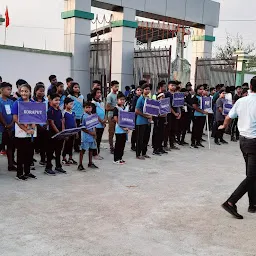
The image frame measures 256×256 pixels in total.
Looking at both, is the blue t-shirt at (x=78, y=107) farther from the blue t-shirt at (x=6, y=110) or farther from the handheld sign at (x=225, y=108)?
the handheld sign at (x=225, y=108)

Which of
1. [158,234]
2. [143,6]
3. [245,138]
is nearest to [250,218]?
[245,138]

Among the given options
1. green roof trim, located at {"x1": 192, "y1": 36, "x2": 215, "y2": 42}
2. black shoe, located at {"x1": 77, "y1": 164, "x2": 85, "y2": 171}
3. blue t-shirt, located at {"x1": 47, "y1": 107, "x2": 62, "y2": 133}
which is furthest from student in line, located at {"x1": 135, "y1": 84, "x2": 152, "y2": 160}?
green roof trim, located at {"x1": 192, "y1": 36, "x2": 215, "y2": 42}

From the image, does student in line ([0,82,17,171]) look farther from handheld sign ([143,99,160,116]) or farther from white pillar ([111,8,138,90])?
white pillar ([111,8,138,90])

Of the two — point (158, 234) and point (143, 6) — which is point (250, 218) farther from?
point (143, 6)

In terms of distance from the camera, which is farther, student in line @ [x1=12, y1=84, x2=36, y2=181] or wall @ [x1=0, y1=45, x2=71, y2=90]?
wall @ [x1=0, y1=45, x2=71, y2=90]

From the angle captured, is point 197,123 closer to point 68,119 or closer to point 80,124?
point 80,124

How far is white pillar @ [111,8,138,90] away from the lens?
11.6m

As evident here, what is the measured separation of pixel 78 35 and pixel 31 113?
20.4ft

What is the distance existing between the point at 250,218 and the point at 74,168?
325 cm

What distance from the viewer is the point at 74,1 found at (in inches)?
414

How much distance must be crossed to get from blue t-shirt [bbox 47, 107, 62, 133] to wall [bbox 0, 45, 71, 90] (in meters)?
4.42

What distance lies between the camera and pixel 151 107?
718 cm

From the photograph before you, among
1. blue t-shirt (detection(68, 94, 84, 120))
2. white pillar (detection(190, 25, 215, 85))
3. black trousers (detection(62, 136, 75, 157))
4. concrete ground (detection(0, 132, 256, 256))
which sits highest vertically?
white pillar (detection(190, 25, 215, 85))

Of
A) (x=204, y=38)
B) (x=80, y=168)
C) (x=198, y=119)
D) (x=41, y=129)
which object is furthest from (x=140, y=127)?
(x=204, y=38)
